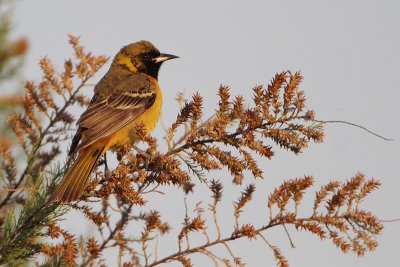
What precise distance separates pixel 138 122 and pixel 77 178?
123 cm

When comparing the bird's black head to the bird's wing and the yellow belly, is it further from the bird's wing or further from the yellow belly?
the yellow belly

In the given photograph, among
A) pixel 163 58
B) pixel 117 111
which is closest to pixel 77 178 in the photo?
pixel 117 111

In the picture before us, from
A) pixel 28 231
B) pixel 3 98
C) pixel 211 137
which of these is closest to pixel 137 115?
pixel 211 137

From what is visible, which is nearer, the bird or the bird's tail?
the bird's tail

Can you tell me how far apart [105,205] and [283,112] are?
1.41 metres

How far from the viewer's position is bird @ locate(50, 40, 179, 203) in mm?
3882

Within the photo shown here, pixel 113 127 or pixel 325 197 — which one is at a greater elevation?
pixel 113 127

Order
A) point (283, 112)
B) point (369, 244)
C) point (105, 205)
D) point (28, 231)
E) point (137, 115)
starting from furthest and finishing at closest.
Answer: point (137, 115)
point (105, 205)
point (283, 112)
point (28, 231)
point (369, 244)

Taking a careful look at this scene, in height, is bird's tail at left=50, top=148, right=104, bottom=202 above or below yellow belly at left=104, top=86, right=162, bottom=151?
below

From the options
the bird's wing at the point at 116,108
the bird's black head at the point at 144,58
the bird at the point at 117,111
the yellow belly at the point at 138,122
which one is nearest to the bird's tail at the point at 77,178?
the bird at the point at 117,111

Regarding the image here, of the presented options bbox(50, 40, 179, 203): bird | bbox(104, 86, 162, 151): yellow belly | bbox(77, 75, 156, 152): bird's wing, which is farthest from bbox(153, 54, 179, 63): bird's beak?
bbox(104, 86, 162, 151): yellow belly

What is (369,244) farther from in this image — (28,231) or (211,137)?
(28,231)

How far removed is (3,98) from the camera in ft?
5.74

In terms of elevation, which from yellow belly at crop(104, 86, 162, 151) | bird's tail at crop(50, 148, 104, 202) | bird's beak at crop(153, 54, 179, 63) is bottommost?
bird's tail at crop(50, 148, 104, 202)
